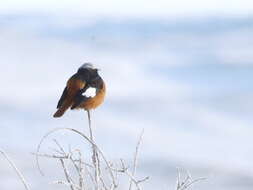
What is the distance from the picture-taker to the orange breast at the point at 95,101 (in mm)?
3209

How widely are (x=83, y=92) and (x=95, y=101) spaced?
0.08 metres

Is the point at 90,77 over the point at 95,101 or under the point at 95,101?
over

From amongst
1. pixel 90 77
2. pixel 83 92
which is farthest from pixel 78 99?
pixel 90 77

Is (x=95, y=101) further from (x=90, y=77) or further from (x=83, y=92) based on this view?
(x=90, y=77)

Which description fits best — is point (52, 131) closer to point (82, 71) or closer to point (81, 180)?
point (81, 180)

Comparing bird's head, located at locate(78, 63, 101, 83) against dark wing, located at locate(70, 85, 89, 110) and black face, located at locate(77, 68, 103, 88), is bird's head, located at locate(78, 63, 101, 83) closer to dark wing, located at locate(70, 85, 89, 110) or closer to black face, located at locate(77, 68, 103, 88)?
black face, located at locate(77, 68, 103, 88)

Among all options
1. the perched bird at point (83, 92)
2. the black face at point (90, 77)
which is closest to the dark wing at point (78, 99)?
the perched bird at point (83, 92)

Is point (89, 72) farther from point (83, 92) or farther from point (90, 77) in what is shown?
point (83, 92)

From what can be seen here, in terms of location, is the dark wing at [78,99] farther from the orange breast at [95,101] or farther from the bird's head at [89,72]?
the bird's head at [89,72]

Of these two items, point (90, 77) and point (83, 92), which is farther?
point (90, 77)

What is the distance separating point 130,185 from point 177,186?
0.16 meters

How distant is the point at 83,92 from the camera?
332 cm

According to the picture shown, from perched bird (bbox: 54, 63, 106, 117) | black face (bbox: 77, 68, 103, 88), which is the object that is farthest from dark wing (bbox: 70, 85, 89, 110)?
black face (bbox: 77, 68, 103, 88)

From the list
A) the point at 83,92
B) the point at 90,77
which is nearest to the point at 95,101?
the point at 83,92
